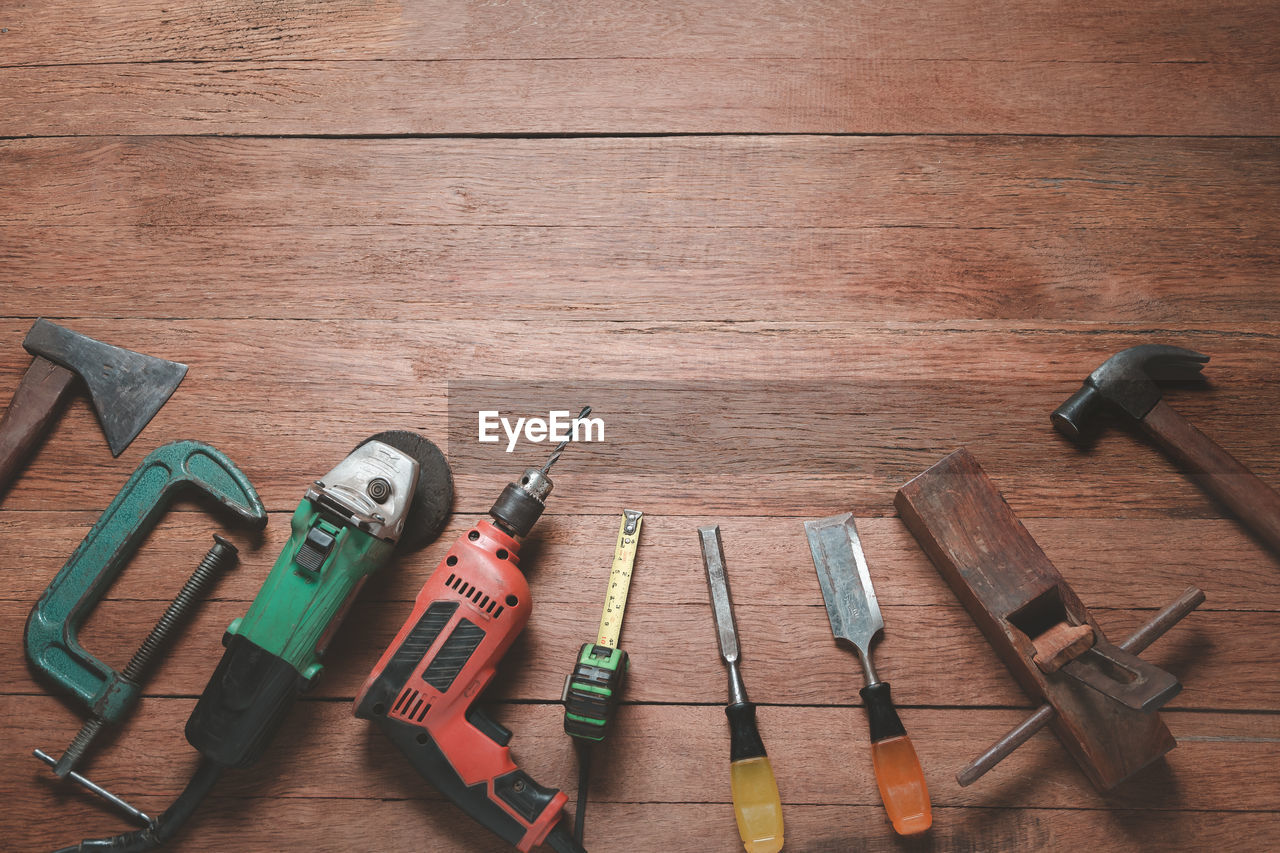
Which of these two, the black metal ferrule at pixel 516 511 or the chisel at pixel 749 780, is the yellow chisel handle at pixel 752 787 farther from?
the black metal ferrule at pixel 516 511

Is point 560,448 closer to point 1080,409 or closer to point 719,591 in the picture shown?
point 719,591

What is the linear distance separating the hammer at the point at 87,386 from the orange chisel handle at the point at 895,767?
1.44 metres

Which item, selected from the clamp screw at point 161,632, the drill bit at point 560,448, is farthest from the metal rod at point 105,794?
the drill bit at point 560,448

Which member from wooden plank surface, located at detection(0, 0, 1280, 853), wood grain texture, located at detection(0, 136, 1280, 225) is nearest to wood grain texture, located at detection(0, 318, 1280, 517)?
wooden plank surface, located at detection(0, 0, 1280, 853)

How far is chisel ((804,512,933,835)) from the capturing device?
1237 mm

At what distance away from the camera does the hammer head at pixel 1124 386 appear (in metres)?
1.37

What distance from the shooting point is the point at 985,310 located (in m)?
1.48

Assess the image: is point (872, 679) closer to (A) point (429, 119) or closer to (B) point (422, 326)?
(B) point (422, 326)

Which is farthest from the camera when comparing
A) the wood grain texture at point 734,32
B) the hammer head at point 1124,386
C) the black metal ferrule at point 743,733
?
the wood grain texture at point 734,32

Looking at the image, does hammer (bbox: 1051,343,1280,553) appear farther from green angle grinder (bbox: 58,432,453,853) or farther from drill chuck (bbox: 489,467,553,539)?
green angle grinder (bbox: 58,432,453,853)

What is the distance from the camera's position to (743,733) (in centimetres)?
125

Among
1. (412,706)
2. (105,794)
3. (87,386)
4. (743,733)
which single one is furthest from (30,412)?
(743,733)

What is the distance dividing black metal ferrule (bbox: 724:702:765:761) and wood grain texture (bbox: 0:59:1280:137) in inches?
44.7

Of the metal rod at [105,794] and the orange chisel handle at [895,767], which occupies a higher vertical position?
the orange chisel handle at [895,767]
